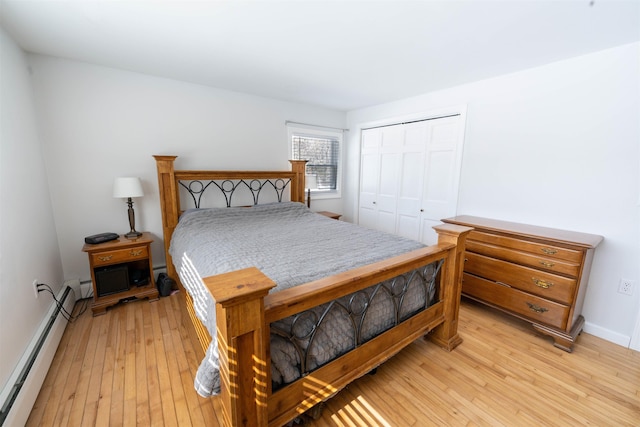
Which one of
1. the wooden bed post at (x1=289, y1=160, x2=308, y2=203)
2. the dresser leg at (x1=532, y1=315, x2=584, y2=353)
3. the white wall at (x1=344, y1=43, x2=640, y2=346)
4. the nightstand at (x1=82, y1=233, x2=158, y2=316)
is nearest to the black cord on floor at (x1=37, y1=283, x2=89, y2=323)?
the nightstand at (x1=82, y1=233, x2=158, y2=316)

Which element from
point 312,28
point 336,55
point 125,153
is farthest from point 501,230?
point 125,153

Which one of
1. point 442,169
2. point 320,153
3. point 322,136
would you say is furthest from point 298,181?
point 442,169

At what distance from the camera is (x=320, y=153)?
14.0 ft

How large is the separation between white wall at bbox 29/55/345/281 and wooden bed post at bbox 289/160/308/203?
86cm

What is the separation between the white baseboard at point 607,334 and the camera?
206 centimetres

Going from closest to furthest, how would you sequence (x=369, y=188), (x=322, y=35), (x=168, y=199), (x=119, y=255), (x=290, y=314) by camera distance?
(x=290, y=314) < (x=322, y=35) < (x=119, y=255) < (x=168, y=199) < (x=369, y=188)

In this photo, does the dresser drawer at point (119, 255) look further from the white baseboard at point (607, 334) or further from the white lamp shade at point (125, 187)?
the white baseboard at point (607, 334)

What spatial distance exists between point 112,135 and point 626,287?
4.76m

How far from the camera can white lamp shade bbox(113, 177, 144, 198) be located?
245 centimetres

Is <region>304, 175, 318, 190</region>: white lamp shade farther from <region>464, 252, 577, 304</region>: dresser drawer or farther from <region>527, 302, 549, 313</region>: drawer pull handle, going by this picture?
<region>527, 302, 549, 313</region>: drawer pull handle

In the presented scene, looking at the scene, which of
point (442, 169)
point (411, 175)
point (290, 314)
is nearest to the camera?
point (290, 314)

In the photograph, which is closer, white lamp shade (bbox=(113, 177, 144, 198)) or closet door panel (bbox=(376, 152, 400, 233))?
white lamp shade (bbox=(113, 177, 144, 198))

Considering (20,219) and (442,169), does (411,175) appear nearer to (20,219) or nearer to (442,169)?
(442,169)

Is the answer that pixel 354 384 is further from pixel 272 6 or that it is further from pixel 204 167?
pixel 204 167
